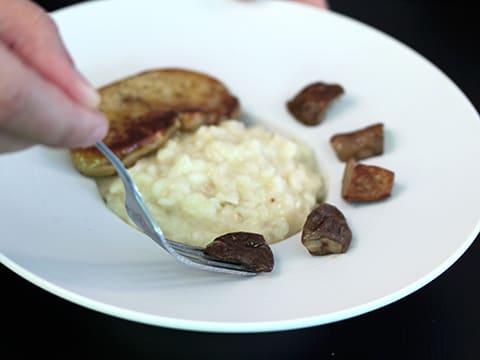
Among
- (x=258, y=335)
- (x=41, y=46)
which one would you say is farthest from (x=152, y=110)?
(x=41, y=46)

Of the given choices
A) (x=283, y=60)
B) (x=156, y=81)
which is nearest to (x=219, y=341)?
(x=156, y=81)

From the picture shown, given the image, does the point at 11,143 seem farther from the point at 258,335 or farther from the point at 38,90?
the point at 258,335

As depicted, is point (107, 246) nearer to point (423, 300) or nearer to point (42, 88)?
point (42, 88)

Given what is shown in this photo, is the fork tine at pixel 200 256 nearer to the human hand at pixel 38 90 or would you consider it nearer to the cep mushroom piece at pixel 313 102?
the human hand at pixel 38 90

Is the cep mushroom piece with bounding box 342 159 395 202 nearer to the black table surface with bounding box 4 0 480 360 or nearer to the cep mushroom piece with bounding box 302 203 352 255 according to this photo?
the cep mushroom piece with bounding box 302 203 352 255

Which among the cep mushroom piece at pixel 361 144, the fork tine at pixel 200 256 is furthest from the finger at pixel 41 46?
the cep mushroom piece at pixel 361 144
